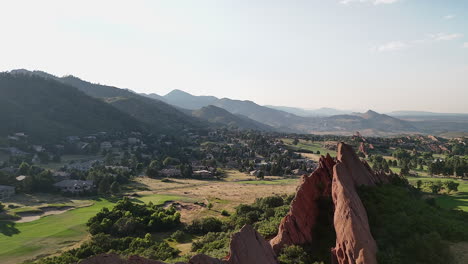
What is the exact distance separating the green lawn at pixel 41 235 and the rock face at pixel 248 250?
31257mm

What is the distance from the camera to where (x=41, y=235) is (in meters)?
45.2

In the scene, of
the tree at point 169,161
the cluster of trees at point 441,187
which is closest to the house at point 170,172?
the tree at point 169,161

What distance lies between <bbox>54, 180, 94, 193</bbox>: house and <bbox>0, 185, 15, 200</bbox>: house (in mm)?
8937

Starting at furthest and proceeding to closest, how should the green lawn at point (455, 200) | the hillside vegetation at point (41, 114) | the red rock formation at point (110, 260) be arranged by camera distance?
the hillside vegetation at point (41, 114) < the green lawn at point (455, 200) < the red rock formation at point (110, 260)

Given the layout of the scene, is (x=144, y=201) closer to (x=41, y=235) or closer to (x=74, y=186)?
(x=74, y=186)

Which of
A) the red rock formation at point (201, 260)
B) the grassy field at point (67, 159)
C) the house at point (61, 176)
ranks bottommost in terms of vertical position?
the grassy field at point (67, 159)

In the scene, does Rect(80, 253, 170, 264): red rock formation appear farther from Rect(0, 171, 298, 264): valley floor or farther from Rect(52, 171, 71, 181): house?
Rect(52, 171, 71, 181): house

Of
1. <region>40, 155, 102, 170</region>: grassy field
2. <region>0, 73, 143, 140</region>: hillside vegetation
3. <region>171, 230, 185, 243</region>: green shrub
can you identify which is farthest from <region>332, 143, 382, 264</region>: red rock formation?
<region>0, 73, 143, 140</region>: hillside vegetation

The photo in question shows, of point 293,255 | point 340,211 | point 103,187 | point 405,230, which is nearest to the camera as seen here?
point 405,230

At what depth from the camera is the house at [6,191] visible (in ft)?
220

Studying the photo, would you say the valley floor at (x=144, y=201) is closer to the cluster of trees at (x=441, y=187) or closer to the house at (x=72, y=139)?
the cluster of trees at (x=441, y=187)

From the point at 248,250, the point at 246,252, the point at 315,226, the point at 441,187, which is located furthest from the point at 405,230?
the point at 441,187

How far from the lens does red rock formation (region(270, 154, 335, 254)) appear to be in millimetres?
26500

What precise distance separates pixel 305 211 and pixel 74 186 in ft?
222
